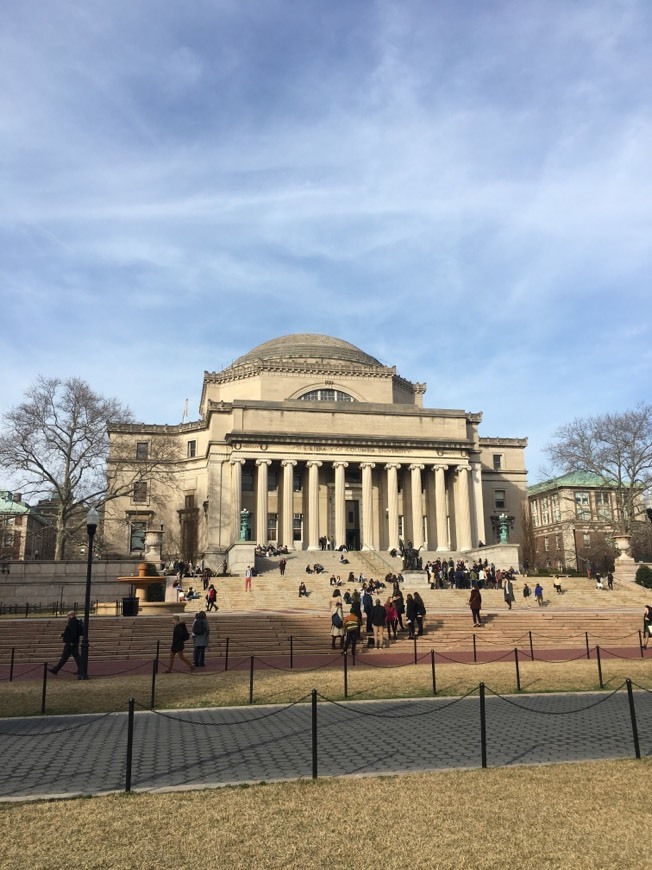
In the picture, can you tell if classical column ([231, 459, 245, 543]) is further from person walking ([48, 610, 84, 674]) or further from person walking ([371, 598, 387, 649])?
person walking ([48, 610, 84, 674])

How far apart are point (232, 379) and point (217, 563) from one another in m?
23.4

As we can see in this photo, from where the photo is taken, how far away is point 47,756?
10430mm

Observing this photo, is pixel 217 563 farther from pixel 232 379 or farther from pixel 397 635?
pixel 397 635

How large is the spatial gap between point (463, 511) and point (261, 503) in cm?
1853

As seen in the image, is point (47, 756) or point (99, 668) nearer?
point (47, 756)

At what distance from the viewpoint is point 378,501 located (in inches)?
2655

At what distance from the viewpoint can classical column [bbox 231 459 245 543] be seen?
60306 millimetres

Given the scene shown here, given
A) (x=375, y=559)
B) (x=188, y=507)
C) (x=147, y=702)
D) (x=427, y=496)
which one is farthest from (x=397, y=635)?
(x=188, y=507)

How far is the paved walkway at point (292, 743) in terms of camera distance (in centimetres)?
930

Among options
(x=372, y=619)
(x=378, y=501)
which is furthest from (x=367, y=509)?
(x=372, y=619)

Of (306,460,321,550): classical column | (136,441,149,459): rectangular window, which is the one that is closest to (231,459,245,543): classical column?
(306,460,321,550): classical column

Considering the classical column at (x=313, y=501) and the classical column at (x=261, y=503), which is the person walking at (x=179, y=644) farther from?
the classical column at (x=261, y=503)

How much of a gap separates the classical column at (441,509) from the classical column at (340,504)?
28.5ft

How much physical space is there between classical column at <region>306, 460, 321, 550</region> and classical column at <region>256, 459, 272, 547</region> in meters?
3.85
